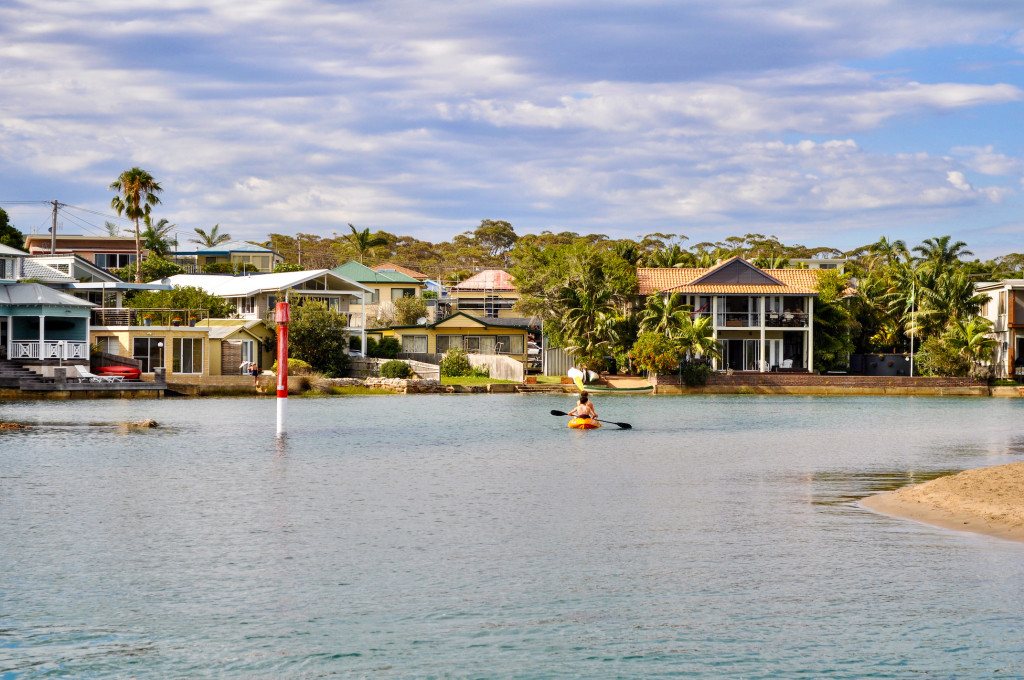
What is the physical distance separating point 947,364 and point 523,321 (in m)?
32.1

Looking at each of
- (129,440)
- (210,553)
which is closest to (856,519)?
(210,553)

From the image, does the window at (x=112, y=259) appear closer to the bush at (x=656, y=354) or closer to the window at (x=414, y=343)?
the window at (x=414, y=343)

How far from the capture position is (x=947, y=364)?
223 ft

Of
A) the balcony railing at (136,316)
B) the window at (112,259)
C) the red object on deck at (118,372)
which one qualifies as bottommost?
the red object on deck at (118,372)

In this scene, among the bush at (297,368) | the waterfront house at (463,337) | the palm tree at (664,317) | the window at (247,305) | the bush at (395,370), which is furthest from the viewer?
the waterfront house at (463,337)

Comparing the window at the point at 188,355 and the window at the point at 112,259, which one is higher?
the window at the point at 112,259

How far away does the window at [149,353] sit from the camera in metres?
63.8

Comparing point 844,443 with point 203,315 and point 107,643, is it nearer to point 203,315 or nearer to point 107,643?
point 107,643

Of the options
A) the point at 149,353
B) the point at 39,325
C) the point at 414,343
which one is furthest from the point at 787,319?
the point at 39,325

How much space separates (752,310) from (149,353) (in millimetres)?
39926

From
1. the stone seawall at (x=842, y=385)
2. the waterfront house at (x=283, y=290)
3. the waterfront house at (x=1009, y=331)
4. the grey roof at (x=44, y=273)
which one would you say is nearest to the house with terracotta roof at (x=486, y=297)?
the waterfront house at (x=283, y=290)

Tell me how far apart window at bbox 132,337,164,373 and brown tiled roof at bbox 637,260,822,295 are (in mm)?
31639

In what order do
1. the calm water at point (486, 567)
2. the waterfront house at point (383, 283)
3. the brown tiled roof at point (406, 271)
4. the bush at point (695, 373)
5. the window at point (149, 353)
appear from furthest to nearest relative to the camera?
the brown tiled roof at point (406, 271)
the waterfront house at point (383, 283)
the bush at point (695, 373)
the window at point (149, 353)
the calm water at point (486, 567)

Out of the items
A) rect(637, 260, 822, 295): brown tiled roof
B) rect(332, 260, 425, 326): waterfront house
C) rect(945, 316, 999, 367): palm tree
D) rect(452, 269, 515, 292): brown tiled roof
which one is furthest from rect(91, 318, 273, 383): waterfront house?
rect(945, 316, 999, 367): palm tree
